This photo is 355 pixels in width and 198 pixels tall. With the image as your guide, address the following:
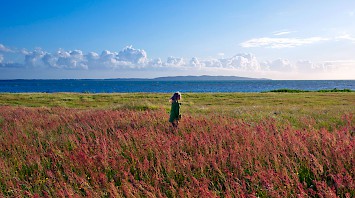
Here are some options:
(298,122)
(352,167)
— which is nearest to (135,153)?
(352,167)

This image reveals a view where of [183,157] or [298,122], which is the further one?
[298,122]

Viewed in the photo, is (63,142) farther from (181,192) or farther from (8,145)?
(181,192)

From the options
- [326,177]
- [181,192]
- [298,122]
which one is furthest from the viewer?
[298,122]

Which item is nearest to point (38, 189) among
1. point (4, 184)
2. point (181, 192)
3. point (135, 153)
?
point (4, 184)

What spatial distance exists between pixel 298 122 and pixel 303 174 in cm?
787

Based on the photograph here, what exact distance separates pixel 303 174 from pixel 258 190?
1361 mm

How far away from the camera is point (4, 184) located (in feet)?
18.7

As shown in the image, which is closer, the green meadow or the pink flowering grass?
the pink flowering grass

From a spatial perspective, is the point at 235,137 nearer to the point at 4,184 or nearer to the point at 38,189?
the point at 38,189

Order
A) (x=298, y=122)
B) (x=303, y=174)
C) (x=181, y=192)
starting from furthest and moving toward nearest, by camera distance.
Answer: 1. (x=298, y=122)
2. (x=303, y=174)
3. (x=181, y=192)

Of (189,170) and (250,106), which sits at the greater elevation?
(189,170)

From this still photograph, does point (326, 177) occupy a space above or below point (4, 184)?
above

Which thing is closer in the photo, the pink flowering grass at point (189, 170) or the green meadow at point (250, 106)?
the pink flowering grass at point (189, 170)

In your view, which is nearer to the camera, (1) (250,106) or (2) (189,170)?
(2) (189,170)
